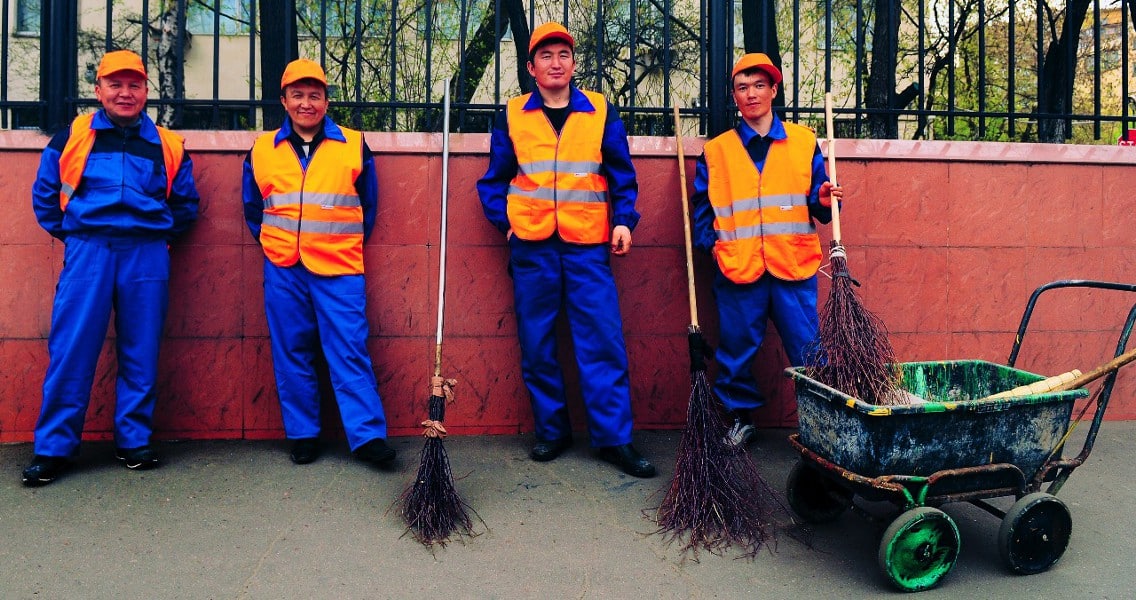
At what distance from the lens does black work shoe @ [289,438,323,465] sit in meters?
3.95

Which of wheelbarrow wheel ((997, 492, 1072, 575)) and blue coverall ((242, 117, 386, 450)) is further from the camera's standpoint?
blue coverall ((242, 117, 386, 450))

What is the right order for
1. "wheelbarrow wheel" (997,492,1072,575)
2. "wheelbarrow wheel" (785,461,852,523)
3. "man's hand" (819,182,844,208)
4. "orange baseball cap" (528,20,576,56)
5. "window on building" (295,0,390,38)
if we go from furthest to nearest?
"window on building" (295,0,390,38) → "orange baseball cap" (528,20,576,56) → "man's hand" (819,182,844,208) → "wheelbarrow wheel" (785,461,852,523) → "wheelbarrow wheel" (997,492,1072,575)

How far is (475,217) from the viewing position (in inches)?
172

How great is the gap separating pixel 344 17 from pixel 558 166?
7.78 ft

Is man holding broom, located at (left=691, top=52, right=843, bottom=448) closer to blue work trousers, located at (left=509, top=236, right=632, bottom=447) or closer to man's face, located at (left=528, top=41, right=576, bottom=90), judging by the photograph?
blue work trousers, located at (left=509, top=236, right=632, bottom=447)

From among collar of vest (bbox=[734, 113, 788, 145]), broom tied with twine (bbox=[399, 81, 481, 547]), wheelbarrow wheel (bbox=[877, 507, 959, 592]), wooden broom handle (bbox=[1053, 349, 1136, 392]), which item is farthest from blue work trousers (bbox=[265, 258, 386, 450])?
wooden broom handle (bbox=[1053, 349, 1136, 392])

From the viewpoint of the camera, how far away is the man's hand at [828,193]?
11.3 ft

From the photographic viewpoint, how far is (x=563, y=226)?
3.88m

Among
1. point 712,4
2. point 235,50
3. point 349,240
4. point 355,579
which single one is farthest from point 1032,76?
point 355,579

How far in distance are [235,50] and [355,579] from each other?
234 inches

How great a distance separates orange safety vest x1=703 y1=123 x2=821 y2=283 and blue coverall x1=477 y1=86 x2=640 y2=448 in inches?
18.8

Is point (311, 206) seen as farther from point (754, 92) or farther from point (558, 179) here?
point (754, 92)

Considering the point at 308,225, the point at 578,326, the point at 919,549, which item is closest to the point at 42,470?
the point at 308,225

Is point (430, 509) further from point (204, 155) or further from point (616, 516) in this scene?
point (204, 155)
